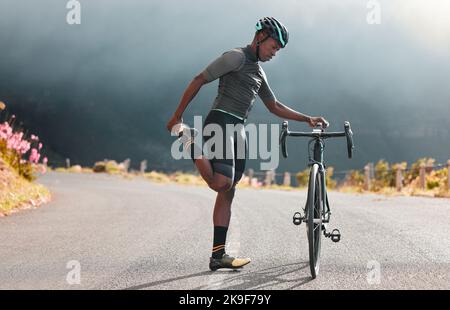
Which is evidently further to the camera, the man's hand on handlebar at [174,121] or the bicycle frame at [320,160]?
the bicycle frame at [320,160]

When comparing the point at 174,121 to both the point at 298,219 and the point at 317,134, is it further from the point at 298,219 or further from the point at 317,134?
the point at 298,219

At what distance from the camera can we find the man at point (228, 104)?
520 centimetres

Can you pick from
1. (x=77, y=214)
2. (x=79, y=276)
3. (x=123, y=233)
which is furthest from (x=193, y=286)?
(x=77, y=214)

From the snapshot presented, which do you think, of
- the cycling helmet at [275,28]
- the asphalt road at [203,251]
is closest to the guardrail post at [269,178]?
the asphalt road at [203,251]

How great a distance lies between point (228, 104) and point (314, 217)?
122 cm

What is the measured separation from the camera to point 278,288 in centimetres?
474

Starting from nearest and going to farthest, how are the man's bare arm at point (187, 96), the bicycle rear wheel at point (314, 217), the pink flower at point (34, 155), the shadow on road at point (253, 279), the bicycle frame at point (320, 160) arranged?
the shadow on road at point (253, 279) < the bicycle rear wheel at point (314, 217) < the man's bare arm at point (187, 96) < the bicycle frame at point (320, 160) < the pink flower at point (34, 155)

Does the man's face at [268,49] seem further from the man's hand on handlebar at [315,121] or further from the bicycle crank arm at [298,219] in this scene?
the bicycle crank arm at [298,219]

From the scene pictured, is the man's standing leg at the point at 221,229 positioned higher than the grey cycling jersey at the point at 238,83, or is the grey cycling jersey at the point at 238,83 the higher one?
the grey cycling jersey at the point at 238,83

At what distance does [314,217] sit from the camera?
5.38 m

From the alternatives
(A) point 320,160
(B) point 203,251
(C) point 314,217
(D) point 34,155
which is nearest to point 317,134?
(A) point 320,160

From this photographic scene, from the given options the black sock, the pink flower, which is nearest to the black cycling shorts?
the black sock

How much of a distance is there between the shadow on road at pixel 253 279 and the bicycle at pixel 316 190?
0.73ft

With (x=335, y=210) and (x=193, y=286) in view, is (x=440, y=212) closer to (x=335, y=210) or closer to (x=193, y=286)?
(x=335, y=210)
